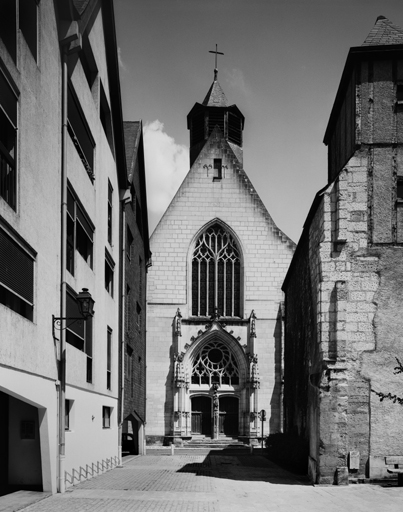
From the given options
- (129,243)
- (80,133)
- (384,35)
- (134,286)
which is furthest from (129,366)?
(384,35)

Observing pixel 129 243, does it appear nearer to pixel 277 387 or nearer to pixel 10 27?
pixel 277 387

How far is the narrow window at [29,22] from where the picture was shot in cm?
1432

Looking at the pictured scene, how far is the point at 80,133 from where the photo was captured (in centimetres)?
2006

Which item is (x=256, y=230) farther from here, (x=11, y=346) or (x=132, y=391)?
(x=11, y=346)

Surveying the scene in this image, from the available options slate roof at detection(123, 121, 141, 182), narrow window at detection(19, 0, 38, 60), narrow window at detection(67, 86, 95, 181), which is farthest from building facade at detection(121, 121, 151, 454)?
narrow window at detection(19, 0, 38, 60)

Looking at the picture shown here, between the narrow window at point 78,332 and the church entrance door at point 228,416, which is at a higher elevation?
the narrow window at point 78,332

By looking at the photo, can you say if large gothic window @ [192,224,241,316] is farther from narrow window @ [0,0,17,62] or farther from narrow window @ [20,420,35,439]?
narrow window @ [0,0,17,62]

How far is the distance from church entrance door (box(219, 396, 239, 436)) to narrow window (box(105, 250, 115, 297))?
66.1 ft

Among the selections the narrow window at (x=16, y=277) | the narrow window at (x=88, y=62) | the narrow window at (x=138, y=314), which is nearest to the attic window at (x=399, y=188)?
the narrow window at (x=88, y=62)

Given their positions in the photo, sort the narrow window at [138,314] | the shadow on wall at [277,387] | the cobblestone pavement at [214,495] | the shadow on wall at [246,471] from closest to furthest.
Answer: the cobblestone pavement at [214,495]
the shadow on wall at [246,471]
the narrow window at [138,314]
the shadow on wall at [277,387]

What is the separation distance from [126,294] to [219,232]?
54.0 ft

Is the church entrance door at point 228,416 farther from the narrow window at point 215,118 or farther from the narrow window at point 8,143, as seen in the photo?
the narrow window at point 8,143

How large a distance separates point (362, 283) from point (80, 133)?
26.0ft

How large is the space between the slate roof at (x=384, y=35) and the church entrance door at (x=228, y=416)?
27877 millimetres
